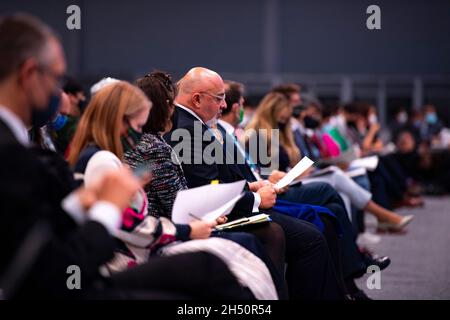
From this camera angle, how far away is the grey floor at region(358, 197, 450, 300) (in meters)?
4.67

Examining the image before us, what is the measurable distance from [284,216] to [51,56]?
2.12m

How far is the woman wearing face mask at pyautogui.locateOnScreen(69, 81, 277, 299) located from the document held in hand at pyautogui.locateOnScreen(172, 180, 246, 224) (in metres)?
0.06

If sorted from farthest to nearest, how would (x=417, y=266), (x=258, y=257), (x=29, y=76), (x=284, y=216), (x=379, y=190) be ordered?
(x=379, y=190), (x=417, y=266), (x=284, y=216), (x=258, y=257), (x=29, y=76)

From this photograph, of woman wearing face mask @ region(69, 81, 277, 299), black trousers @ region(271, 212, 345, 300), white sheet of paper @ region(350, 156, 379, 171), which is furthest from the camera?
white sheet of paper @ region(350, 156, 379, 171)

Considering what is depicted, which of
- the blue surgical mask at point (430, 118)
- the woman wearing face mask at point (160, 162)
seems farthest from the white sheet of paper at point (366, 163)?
the blue surgical mask at point (430, 118)

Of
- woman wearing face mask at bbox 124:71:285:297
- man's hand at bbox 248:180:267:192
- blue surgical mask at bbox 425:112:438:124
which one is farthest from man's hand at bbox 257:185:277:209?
blue surgical mask at bbox 425:112:438:124

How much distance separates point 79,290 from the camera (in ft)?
6.88

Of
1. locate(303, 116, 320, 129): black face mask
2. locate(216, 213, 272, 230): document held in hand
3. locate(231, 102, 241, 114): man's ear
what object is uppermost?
locate(231, 102, 241, 114): man's ear

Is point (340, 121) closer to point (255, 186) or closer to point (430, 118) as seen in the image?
point (430, 118)

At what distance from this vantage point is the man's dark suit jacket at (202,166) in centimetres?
369

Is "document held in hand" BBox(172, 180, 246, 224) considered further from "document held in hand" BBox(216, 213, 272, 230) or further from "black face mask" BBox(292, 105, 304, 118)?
"black face mask" BBox(292, 105, 304, 118)

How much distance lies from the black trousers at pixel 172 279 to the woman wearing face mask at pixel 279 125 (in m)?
3.12
